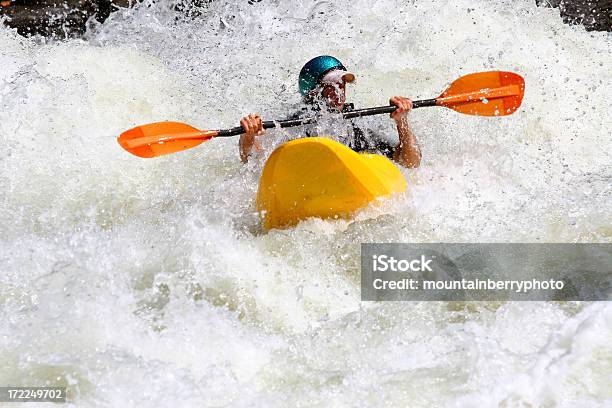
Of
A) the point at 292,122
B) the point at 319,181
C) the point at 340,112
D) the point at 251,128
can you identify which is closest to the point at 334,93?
the point at 340,112

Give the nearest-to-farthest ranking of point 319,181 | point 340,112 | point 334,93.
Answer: point 319,181, point 340,112, point 334,93

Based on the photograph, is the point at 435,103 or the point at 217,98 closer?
the point at 435,103

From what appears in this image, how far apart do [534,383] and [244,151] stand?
5.77 ft

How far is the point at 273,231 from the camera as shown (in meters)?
3.02

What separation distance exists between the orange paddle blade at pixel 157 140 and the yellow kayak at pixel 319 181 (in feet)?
1.62

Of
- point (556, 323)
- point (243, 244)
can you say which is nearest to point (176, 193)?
point (243, 244)

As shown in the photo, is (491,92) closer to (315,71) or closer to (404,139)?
(404,139)

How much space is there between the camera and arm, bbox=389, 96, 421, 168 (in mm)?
3328

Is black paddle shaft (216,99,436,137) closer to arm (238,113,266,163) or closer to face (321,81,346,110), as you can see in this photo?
arm (238,113,266,163)

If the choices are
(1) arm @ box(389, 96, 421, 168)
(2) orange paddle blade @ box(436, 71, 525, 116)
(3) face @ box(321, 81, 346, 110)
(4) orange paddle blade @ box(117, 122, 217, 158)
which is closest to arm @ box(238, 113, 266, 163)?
(4) orange paddle blade @ box(117, 122, 217, 158)

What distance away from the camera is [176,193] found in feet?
12.0

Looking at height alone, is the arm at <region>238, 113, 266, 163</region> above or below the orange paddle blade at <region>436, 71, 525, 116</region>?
below

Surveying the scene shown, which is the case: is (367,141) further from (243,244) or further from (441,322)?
(441,322)

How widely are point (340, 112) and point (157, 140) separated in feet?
2.97
